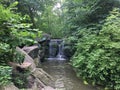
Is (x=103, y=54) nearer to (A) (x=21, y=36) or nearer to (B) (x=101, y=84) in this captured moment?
(B) (x=101, y=84)

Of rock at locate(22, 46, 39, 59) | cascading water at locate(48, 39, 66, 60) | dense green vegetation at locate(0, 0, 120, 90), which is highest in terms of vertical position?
dense green vegetation at locate(0, 0, 120, 90)

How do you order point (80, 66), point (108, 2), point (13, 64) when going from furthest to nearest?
1. point (108, 2)
2. point (80, 66)
3. point (13, 64)

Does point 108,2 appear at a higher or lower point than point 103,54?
higher

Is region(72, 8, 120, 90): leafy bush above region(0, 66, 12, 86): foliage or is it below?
below

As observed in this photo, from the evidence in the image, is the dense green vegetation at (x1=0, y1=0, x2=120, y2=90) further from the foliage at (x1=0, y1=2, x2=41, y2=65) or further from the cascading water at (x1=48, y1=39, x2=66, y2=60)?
the cascading water at (x1=48, y1=39, x2=66, y2=60)

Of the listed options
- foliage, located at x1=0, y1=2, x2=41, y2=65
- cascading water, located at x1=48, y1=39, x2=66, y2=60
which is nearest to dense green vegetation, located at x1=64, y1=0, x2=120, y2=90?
foliage, located at x1=0, y1=2, x2=41, y2=65

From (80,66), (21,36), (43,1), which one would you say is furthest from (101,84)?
(43,1)

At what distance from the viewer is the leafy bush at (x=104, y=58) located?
5.91 metres

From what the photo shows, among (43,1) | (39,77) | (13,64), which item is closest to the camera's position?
(13,64)

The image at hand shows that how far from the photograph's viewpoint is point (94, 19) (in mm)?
9336

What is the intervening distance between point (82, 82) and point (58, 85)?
1.18 meters

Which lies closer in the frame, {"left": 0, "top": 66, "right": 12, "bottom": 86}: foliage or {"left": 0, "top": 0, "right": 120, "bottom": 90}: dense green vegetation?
{"left": 0, "top": 66, "right": 12, "bottom": 86}: foliage

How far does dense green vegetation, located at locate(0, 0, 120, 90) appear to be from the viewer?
14.0 ft

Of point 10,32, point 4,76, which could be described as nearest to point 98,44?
point 10,32
